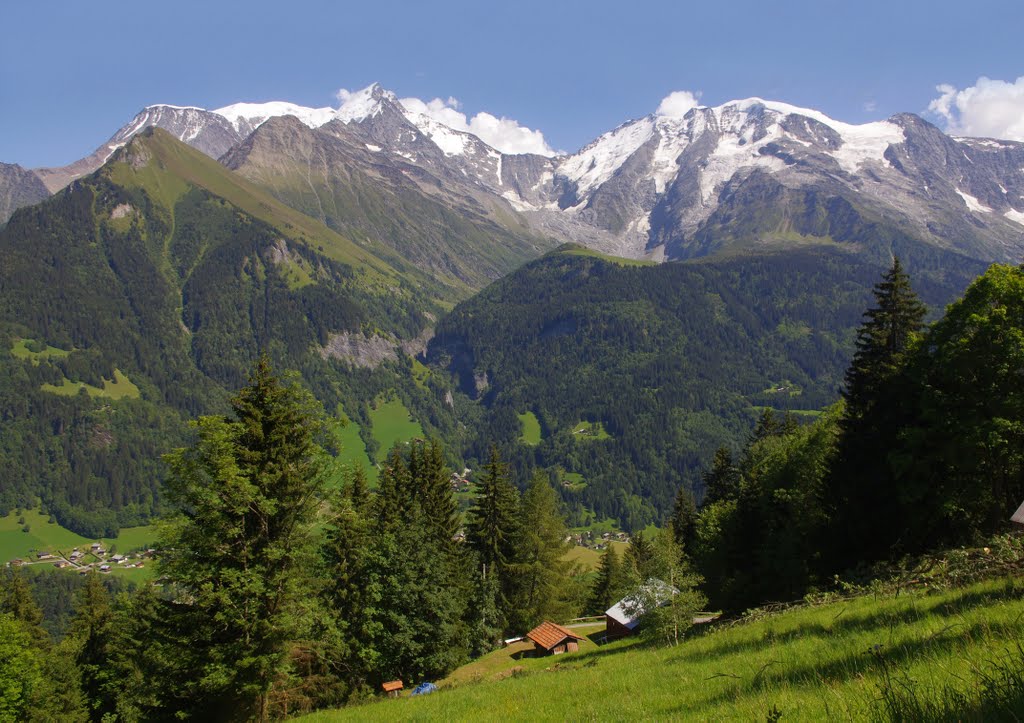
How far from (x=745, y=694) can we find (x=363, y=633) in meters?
34.8

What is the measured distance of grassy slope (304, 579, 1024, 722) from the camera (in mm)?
6770

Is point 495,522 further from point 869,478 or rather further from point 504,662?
point 869,478

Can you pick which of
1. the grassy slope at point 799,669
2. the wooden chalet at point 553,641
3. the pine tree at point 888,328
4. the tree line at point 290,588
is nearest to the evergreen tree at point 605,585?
the tree line at point 290,588

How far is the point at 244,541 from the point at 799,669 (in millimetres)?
19116

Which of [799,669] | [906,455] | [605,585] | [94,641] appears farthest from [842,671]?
[605,585]

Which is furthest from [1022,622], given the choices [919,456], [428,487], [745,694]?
[428,487]

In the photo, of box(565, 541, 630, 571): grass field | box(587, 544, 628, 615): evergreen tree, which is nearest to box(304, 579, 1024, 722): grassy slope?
box(587, 544, 628, 615): evergreen tree

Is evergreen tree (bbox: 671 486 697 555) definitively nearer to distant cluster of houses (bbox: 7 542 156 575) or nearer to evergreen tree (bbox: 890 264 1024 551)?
evergreen tree (bbox: 890 264 1024 551)

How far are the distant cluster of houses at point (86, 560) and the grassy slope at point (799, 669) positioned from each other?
639 ft

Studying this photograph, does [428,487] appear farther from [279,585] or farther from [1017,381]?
[1017,381]

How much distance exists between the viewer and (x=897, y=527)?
28234mm

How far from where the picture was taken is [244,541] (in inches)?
877

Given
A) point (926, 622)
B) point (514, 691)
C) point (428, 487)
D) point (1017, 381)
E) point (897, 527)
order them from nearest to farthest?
point (926, 622) < point (514, 691) < point (1017, 381) < point (897, 527) < point (428, 487)

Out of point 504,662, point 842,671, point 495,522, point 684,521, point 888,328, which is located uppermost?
point 888,328
